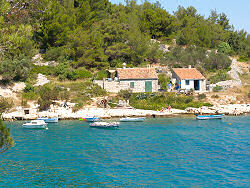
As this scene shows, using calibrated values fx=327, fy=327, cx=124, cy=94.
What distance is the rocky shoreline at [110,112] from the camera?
169 ft

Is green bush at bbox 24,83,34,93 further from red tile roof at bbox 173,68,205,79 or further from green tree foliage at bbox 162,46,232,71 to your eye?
green tree foliage at bbox 162,46,232,71

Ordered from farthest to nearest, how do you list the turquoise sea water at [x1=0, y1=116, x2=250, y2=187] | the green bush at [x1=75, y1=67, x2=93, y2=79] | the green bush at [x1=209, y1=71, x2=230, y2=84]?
the green bush at [x1=209, y1=71, x2=230, y2=84]
the green bush at [x1=75, y1=67, x2=93, y2=79]
the turquoise sea water at [x1=0, y1=116, x2=250, y2=187]

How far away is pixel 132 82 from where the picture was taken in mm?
62219

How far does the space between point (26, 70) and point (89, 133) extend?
→ 2516 cm

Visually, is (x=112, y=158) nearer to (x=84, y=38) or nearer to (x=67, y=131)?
(x=67, y=131)

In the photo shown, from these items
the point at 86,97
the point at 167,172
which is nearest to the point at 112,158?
the point at 167,172

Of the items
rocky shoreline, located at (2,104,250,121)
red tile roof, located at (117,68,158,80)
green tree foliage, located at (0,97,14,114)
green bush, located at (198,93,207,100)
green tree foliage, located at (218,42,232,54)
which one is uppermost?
green tree foliage, located at (218,42,232,54)

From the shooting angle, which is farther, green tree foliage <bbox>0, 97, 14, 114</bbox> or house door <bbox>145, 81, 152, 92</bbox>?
house door <bbox>145, 81, 152, 92</bbox>

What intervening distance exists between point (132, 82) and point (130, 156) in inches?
1248

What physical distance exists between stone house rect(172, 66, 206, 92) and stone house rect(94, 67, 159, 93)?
4810 mm

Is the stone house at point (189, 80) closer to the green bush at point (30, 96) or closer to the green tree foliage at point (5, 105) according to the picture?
the green bush at point (30, 96)

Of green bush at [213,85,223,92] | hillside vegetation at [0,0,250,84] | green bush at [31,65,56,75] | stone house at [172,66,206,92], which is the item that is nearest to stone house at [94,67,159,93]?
stone house at [172,66,206,92]

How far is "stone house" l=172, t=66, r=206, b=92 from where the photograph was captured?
2522 inches

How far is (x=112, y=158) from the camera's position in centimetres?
3098
